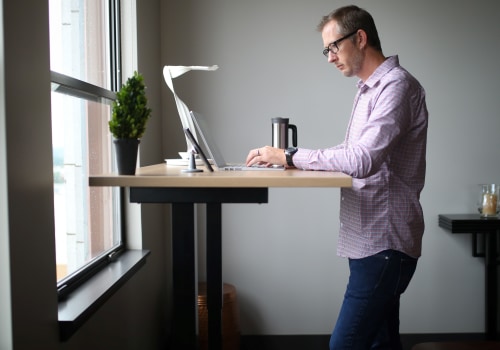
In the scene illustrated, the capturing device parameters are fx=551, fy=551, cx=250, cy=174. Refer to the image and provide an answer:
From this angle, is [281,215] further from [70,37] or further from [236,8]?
[70,37]

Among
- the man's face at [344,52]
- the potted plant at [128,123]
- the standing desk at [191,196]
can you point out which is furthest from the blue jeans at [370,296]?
the potted plant at [128,123]

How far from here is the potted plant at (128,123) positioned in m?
1.48

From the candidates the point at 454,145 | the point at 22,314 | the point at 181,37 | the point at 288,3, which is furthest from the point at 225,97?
the point at 22,314

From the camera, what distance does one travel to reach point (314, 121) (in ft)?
10.9

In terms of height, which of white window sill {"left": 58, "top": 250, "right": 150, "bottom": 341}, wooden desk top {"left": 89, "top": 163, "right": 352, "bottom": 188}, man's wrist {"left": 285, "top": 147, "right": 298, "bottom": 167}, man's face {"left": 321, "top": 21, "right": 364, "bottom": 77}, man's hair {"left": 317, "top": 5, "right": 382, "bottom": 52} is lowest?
white window sill {"left": 58, "top": 250, "right": 150, "bottom": 341}

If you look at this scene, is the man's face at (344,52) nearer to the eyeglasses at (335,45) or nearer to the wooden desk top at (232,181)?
the eyeglasses at (335,45)

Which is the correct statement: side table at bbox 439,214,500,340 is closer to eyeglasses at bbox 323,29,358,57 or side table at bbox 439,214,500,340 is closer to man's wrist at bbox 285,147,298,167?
eyeglasses at bbox 323,29,358,57

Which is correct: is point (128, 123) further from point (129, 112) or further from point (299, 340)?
point (299, 340)

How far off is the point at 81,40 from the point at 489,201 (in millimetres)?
2351

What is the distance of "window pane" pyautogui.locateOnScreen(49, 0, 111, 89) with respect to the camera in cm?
185

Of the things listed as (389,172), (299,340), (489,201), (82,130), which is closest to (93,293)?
(82,130)

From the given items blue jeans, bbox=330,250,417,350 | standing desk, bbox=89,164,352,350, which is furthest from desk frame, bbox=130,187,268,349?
blue jeans, bbox=330,250,417,350

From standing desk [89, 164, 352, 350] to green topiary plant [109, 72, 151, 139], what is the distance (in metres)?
0.12

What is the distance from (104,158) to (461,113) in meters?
2.13
